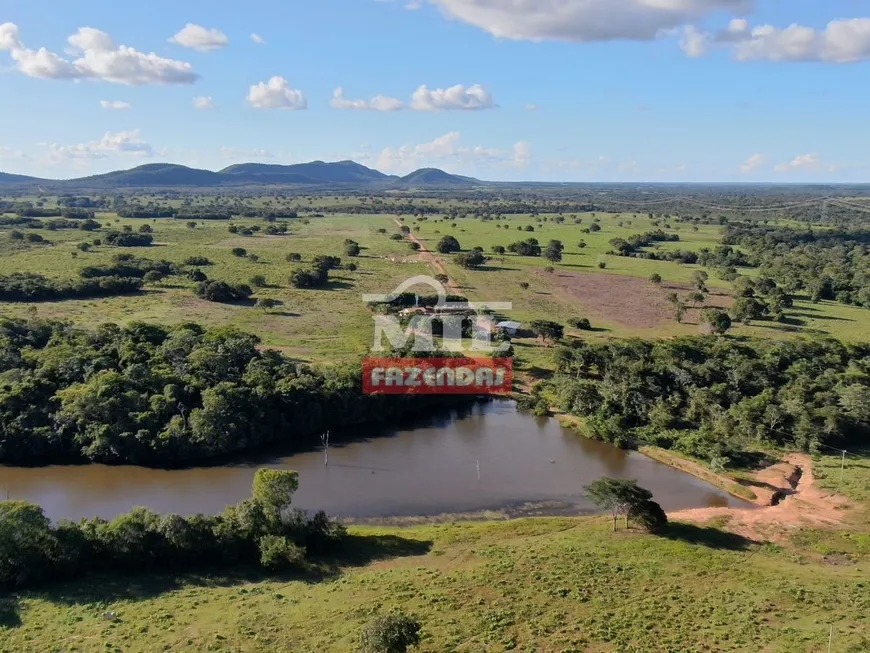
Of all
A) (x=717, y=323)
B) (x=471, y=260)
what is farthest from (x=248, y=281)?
(x=717, y=323)

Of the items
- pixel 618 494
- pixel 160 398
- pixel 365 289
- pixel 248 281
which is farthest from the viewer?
pixel 248 281

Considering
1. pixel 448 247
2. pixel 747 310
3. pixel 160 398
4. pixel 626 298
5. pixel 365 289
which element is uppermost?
pixel 448 247

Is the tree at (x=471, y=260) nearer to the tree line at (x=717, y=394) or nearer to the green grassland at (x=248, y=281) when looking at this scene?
the green grassland at (x=248, y=281)

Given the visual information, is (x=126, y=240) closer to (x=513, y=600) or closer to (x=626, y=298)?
(x=626, y=298)

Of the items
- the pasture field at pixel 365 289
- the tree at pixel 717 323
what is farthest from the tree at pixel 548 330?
the tree at pixel 717 323

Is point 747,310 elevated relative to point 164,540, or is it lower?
elevated

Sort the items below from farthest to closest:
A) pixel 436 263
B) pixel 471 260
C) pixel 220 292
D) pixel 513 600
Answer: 1. pixel 436 263
2. pixel 471 260
3. pixel 220 292
4. pixel 513 600

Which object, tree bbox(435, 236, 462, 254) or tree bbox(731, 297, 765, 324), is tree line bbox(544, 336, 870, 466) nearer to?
tree bbox(731, 297, 765, 324)

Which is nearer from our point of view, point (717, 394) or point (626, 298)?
point (717, 394)
